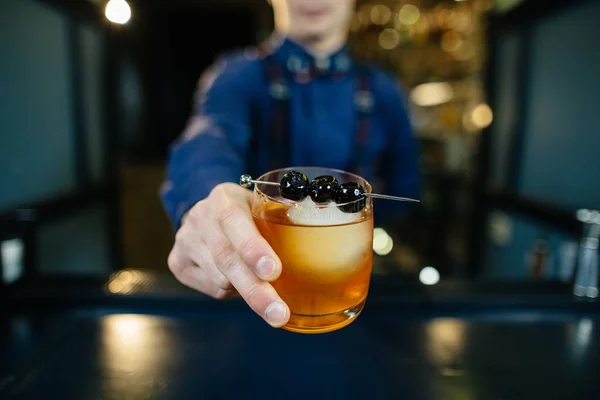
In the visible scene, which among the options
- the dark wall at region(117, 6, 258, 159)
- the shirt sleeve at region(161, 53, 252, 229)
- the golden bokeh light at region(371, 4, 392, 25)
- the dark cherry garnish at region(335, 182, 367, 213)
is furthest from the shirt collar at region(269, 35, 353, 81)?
the dark wall at region(117, 6, 258, 159)

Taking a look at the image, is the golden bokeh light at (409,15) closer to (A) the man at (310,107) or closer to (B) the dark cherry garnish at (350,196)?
(A) the man at (310,107)

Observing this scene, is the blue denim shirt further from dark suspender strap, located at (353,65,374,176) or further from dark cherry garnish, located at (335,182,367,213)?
dark cherry garnish, located at (335,182,367,213)

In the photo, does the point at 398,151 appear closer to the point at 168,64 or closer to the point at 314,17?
the point at 314,17

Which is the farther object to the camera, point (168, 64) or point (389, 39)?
point (168, 64)

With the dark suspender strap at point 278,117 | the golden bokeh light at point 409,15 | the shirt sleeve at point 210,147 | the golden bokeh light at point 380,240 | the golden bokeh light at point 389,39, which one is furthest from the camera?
the golden bokeh light at point 389,39

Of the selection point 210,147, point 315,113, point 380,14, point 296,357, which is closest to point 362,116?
point 315,113

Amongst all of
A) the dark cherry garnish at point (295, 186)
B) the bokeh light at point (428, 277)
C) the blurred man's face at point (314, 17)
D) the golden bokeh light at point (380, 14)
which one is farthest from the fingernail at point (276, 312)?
the golden bokeh light at point (380, 14)

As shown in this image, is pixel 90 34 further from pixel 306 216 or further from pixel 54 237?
pixel 306 216
